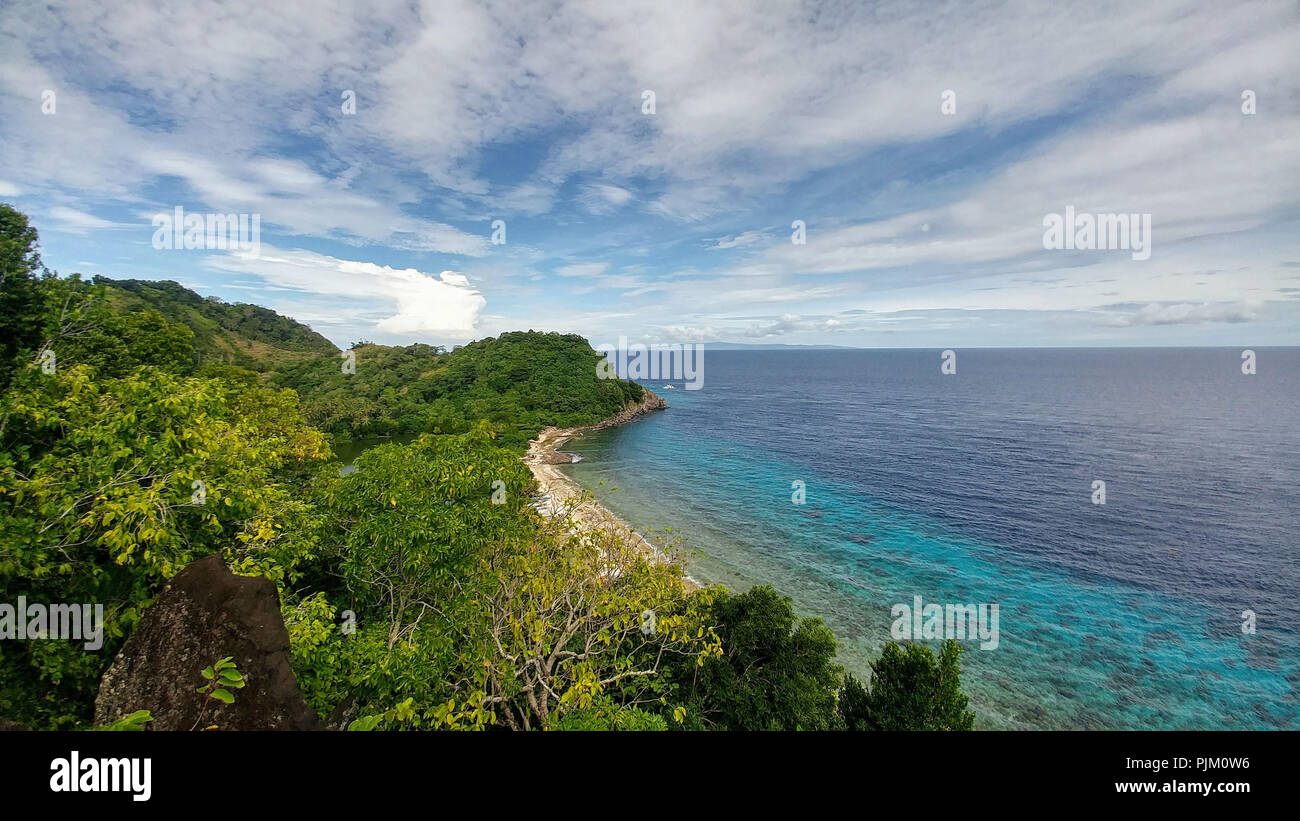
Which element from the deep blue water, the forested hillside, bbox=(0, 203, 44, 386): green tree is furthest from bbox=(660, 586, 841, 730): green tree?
the forested hillside

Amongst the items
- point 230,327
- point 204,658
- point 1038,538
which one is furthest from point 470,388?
point 204,658

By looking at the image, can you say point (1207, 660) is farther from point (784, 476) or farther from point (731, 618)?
point (784, 476)

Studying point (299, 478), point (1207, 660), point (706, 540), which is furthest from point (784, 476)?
point (299, 478)

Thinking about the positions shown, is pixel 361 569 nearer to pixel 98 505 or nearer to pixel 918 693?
pixel 98 505

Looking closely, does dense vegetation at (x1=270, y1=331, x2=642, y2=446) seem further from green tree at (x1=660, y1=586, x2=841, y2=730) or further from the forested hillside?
green tree at (x1=660, y1=586, x2=841, y2=730)

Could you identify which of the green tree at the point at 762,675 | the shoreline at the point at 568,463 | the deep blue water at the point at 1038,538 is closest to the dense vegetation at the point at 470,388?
the shoreline at the point at 568,463

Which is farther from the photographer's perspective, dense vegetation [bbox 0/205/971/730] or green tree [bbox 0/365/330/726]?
dense vegetation [bbox 0/205/971/730]

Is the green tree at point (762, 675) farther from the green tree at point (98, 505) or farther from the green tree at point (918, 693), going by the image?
the green tree at point (98, 505)
